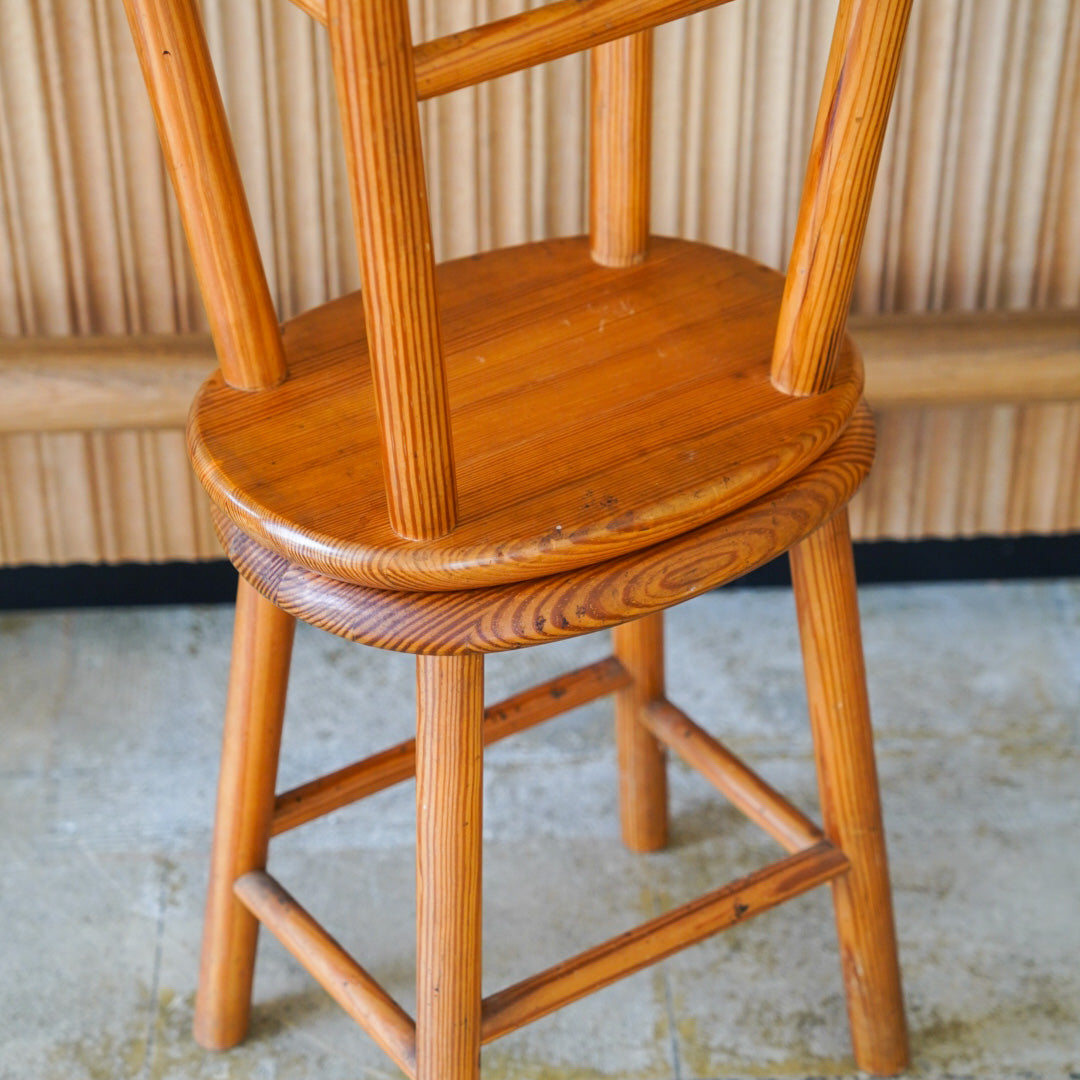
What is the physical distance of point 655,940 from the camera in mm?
961

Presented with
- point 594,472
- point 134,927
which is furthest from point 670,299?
point 134,927

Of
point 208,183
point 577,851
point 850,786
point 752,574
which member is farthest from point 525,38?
point 752,574

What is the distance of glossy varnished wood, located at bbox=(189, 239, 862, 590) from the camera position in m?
0.73

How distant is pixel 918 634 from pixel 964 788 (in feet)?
0.82

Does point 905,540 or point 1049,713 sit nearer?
point 1049,713

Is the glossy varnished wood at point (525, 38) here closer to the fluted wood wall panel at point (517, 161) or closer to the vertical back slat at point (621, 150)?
the vertical back slat at point (621, 150)

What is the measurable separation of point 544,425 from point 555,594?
120 mm

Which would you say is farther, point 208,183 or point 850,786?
point 850,786

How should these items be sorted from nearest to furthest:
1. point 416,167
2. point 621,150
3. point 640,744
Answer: point 416,167
point 621,150
point 640,744

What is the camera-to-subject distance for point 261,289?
823 mm

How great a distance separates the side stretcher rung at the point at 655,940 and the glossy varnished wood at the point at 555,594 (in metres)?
0.30

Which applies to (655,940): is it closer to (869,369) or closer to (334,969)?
(334,969)

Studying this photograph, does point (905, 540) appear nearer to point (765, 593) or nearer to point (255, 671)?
point (765, 593)

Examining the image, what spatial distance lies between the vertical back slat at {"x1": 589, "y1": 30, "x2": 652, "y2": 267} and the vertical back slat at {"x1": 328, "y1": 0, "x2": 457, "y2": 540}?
13.3 inches
